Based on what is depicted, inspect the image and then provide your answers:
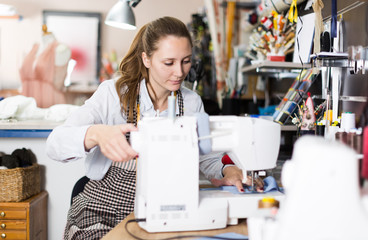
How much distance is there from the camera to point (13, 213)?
6.56ft

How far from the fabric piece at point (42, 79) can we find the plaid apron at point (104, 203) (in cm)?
196

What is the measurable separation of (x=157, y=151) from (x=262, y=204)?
1.04 feet

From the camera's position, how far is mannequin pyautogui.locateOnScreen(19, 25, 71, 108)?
133 inches

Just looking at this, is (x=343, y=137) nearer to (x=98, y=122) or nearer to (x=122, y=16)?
(x=98, y=122)

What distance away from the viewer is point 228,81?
12.1ft

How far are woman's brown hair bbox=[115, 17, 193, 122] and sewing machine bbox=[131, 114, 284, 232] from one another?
552 millimetres

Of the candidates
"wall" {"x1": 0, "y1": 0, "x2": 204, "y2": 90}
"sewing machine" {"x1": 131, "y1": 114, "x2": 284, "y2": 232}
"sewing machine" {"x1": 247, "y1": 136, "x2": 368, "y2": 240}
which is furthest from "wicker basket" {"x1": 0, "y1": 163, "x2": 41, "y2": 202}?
"wall" {"x1": 0, "y1": 0, "x2": 204, "y2": 90}

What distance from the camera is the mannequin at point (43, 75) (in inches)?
133

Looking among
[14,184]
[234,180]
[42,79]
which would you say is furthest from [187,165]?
[42,79]

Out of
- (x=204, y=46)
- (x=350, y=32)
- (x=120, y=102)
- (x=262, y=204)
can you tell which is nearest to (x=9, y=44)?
(x=204, y=46)

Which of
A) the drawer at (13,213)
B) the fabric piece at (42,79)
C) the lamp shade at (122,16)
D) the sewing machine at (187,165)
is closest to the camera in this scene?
the sewing machine at (187,165)

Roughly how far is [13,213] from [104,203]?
2.48 feet

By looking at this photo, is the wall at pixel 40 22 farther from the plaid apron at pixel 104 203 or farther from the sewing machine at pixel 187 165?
the sewing machine at pixel 187 165

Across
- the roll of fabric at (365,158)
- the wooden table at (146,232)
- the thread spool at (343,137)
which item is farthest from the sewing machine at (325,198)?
the wooden table at (146,232)
